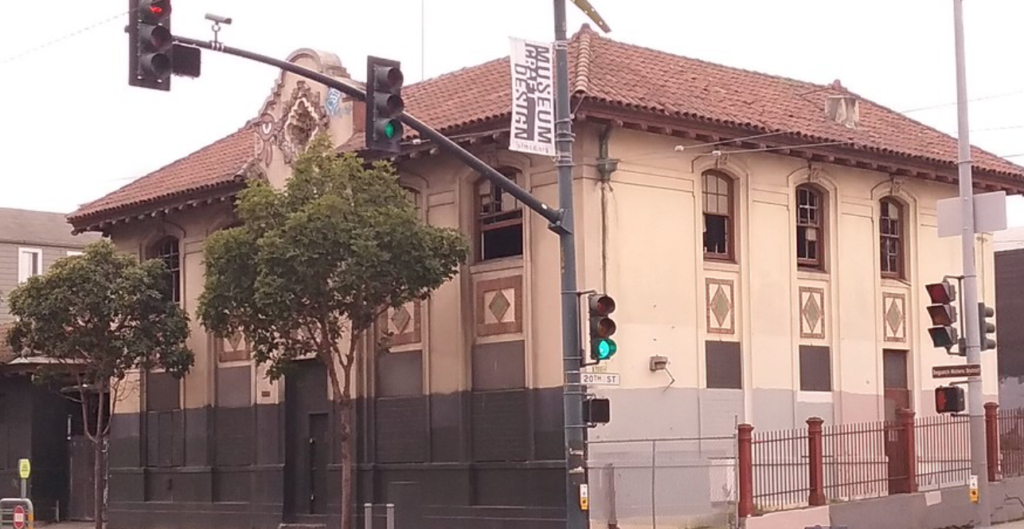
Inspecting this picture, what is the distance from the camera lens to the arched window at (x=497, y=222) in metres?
26.1

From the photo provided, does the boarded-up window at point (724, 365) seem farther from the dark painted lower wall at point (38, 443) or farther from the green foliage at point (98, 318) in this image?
the dark painted lower wall at point (38, 443)

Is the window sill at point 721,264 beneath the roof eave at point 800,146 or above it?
beneath

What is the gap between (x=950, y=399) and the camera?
2152 centimetres

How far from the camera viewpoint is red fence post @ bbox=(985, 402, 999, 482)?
28.2 metres

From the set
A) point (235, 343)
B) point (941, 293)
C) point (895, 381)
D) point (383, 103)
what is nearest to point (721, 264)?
point (895, 381)

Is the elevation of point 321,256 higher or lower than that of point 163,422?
higher

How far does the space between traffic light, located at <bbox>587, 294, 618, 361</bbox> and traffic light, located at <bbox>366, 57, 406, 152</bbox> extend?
4.01 m

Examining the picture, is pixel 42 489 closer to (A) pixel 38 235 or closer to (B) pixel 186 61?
(A) pixel 38 235

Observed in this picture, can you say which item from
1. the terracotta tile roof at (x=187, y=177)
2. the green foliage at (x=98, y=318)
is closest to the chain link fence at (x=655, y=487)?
the terracotta tile roof at (x=187, y=177)

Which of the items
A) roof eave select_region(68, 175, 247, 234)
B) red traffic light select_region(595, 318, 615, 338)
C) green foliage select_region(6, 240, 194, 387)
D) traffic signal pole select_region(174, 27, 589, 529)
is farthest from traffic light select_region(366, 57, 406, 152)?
green foliage select_region(6, 240, 194, 387)

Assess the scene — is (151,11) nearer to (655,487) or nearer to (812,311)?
(655,487)

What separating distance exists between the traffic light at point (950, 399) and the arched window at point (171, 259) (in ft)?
57.7

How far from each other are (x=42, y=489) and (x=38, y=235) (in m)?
13.9

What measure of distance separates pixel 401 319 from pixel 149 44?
12.6 meters
